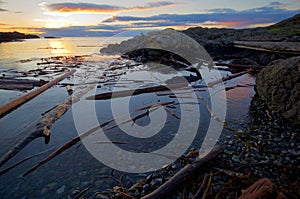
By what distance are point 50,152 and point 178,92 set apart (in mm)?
7503

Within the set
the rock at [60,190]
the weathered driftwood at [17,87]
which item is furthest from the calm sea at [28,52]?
the rock at [60,190]

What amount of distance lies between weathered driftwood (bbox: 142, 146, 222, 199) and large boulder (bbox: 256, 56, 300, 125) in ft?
13.1

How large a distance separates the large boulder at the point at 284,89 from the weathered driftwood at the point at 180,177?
3.98m

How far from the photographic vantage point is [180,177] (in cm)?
382

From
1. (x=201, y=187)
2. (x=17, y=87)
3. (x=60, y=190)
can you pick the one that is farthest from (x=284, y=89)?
(x=17, y=87)

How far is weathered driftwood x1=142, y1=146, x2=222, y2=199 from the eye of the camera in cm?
347

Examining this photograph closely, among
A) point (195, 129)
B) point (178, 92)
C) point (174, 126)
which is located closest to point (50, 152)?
point (174, 126)

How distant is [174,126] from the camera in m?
6.98

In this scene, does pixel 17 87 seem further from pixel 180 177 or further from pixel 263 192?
pixel 263 192

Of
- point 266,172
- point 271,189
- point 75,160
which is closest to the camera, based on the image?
point 271,189

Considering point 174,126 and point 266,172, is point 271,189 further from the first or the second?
point 174,126

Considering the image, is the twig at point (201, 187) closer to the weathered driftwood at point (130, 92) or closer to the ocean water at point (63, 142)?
the ocean water at point (63, 142)

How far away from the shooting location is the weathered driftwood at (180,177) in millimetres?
3467

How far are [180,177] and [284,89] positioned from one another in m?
6.21
